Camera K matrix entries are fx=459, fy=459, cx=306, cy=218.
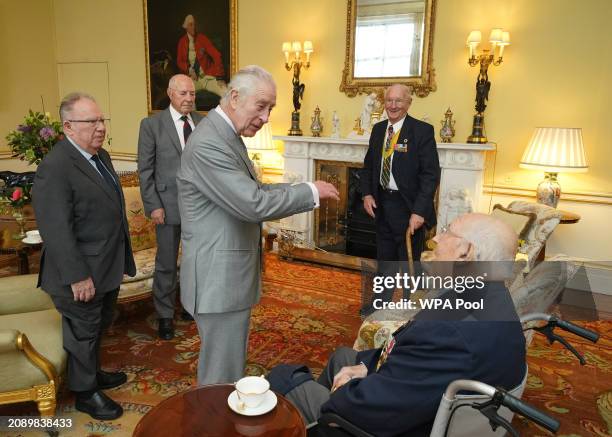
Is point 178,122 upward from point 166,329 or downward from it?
upward

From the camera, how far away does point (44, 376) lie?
6.71 feet

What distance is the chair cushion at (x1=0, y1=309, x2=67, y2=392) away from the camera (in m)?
1.98

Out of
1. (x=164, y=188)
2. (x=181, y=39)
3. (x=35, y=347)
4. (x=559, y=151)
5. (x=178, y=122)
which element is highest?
(x=181, y=39)

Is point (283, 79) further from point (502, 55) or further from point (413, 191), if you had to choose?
point (413, 191)

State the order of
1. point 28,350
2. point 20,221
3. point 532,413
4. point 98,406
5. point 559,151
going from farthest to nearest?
point 559,151, point 20,221, point 98,406, point 28,350, point 532,413

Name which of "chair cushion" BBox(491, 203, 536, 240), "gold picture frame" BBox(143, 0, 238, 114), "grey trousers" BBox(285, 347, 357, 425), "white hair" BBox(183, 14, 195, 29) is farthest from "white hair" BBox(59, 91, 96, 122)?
"white hair" BBox(183, 14, 195, 29)

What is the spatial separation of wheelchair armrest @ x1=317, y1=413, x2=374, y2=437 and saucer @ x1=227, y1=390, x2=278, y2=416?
0.54ft

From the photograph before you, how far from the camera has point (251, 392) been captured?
4.66ft

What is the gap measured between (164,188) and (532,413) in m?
2.68

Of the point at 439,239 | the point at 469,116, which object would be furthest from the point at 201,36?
the point at 439,239

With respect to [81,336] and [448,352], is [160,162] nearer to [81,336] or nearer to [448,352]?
[81,336]

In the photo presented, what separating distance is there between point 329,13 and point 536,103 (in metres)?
2.39

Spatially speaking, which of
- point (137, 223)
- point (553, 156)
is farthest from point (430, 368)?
point (553, 156)

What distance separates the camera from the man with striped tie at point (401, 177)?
326 cm
